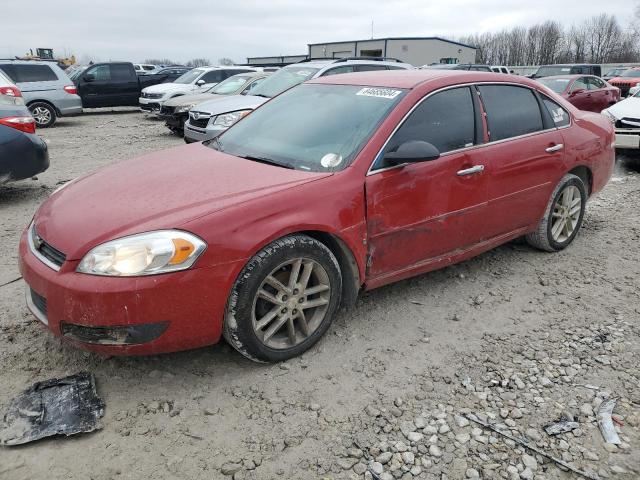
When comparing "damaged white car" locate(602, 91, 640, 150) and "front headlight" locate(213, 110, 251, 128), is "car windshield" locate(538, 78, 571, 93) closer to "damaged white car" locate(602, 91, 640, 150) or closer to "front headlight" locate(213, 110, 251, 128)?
"damaged white car" locate(602, 91, 640, 150)

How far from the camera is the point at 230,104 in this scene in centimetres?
923

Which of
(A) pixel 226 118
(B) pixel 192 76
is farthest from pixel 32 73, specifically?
(A) pixel 226 118

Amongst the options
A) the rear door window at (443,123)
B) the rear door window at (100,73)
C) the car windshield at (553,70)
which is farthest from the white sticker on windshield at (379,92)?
the car windshield at (553,70)

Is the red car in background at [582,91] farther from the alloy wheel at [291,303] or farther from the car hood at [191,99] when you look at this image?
the alloy wheel at [291,303]

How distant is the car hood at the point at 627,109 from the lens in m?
8.43

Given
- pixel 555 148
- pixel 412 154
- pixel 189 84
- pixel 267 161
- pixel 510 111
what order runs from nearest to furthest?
pixel 412 154
pixel 267 161
pixel 510 111
pixel 555 148
pixel 189 84

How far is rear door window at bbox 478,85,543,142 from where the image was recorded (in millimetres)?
3822

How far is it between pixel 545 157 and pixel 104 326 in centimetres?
349

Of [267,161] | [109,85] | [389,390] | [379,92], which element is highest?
[379,92]

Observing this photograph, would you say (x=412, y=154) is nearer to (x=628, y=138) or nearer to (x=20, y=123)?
(x=20, y=123)

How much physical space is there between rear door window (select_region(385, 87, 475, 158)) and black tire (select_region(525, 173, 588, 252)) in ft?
3.98

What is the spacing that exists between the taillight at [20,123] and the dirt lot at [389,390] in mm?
2676

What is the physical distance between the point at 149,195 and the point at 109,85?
1668 cm

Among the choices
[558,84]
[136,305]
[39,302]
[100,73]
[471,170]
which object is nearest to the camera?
[136,305]
